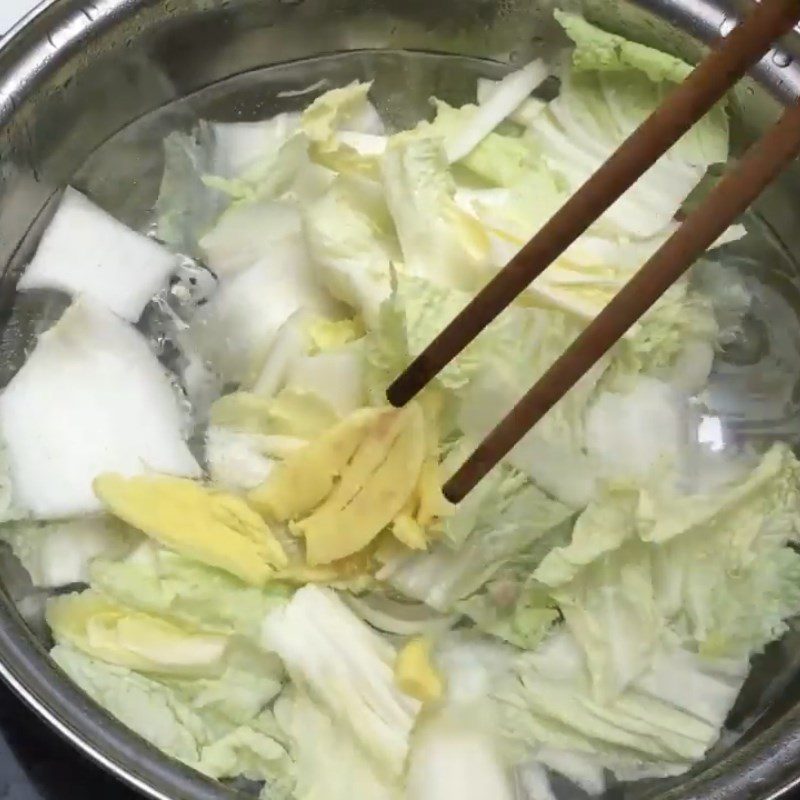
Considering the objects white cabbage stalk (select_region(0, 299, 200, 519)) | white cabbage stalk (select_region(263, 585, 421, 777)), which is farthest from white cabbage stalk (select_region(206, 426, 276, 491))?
white cabbage stalk (select_region(263, 585, 421, 777))

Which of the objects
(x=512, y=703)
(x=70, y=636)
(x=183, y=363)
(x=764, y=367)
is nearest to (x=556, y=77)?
(x=764, y=367)

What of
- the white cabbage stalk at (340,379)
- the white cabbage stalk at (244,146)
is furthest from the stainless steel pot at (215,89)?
the white cabbage stalk at (340,379)

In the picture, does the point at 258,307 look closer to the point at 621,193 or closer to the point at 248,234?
the point at 248,234

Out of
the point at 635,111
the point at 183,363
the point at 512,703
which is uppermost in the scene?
the point at 635,111

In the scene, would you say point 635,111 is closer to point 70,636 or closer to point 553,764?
point 553,764

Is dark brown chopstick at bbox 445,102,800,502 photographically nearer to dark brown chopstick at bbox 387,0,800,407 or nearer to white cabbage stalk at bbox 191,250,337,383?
dark brown chopstick at bbox 387,0,800,407

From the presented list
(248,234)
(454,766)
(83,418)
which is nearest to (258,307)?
(248,234)

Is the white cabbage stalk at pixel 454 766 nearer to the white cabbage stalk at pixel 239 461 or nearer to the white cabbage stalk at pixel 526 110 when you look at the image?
the white cabbage stalk at pixel 239 461
